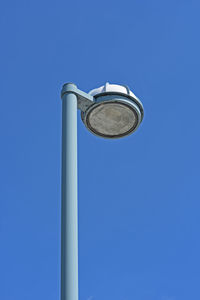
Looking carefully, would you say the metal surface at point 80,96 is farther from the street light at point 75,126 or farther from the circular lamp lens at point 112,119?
the circular lamp lens at point 112,119

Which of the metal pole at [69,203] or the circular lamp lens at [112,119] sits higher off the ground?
the circular lamp lens at [112,119]

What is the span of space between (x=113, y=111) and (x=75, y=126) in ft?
2.89

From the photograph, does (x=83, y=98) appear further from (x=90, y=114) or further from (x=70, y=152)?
(x=70, y=152)

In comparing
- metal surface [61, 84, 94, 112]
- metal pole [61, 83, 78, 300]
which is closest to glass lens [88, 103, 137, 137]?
metal surface [61, 84, 94, 112]

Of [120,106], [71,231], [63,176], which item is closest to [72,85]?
[120,106]

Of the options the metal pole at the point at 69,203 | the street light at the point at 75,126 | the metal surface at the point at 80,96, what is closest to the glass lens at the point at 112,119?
the street light at the point at 75,126

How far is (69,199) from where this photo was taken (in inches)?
229

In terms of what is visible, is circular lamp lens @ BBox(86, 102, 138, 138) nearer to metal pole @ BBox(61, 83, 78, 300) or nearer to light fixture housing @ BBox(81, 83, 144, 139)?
light fixture housing @ BBox(81, 83, 144, 139)

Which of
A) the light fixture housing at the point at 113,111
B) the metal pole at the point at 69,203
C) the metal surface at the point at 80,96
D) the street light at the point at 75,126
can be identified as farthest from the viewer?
the light fixture housing at the point at 113,111

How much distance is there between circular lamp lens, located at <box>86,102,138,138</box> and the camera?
7016mm

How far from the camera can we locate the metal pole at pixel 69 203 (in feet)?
17.6

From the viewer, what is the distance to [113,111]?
7.08m

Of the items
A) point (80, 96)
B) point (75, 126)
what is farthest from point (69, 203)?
point (80, 96)

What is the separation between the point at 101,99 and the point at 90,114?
301mm
